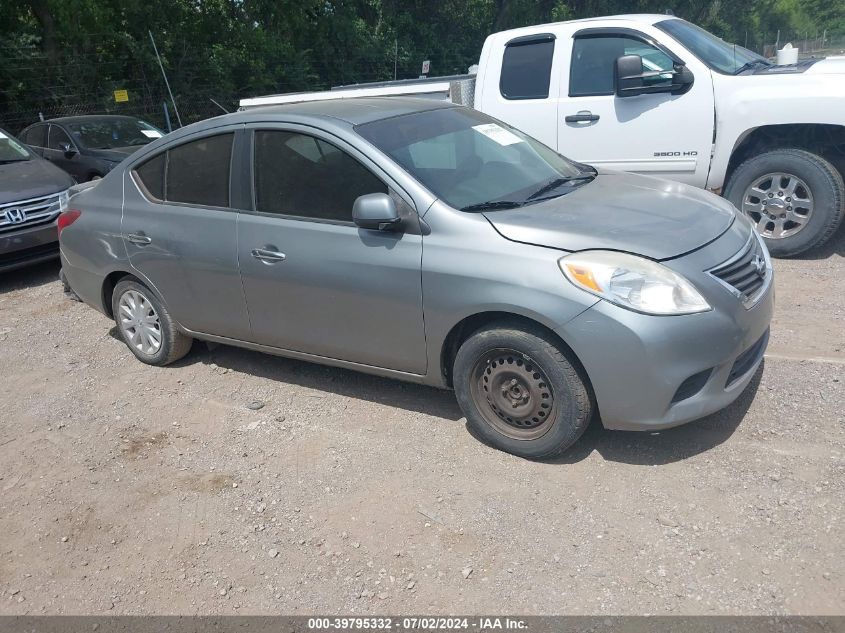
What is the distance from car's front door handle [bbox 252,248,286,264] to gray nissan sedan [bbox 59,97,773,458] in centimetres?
2

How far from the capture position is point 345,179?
4.06 meters

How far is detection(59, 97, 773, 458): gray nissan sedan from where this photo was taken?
335 cm

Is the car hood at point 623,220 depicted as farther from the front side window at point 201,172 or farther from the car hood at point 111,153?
the car hood at point 111,153

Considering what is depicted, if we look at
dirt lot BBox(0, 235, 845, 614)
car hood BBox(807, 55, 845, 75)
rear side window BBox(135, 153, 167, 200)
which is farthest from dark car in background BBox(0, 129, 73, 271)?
car hood BBox(807, 55, 845, 75)

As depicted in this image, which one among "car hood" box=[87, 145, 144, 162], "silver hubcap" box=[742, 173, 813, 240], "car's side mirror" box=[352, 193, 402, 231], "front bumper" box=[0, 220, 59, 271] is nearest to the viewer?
"car's side mirror" box=[352, 193, 402, 231]

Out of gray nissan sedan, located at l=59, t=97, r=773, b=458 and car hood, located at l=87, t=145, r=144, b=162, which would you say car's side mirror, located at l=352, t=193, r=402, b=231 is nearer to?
gray nissan sedan, located at l=59, t=97, r=773, b=458

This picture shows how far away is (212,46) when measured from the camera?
1709 centimetres

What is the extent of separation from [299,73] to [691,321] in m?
16.9

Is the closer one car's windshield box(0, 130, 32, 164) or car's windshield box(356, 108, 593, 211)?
car's windshield box(356, 108, 593, 211)

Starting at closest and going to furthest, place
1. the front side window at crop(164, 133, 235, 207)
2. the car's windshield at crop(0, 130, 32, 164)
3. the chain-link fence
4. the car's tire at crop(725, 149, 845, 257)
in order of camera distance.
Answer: the front side window at crop(164, 133, 235, 207), the car's tire at crop(725, 149, 845, 257), the car's windshield at crop(0, 130, 32, 164), the chain-link fence

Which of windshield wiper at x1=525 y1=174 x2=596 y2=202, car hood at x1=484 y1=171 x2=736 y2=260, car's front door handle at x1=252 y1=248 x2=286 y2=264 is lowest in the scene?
car's front door handle at x1=252 y1=248 x2=286 y2=264

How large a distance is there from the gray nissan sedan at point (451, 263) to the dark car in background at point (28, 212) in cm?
308

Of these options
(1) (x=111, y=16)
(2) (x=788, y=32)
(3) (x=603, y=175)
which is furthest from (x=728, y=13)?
(3) (x=603, y=175)

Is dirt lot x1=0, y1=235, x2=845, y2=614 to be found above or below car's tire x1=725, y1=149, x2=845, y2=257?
below
